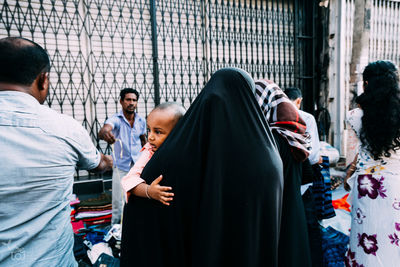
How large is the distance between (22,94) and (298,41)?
22.0ft

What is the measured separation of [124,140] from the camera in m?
3.94

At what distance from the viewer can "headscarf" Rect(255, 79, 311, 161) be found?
1315mm

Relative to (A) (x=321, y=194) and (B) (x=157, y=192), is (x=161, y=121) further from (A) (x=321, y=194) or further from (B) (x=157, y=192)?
(A) (x=321, y=194)

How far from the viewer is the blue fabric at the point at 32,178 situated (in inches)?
44.7

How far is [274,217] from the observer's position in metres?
1.12

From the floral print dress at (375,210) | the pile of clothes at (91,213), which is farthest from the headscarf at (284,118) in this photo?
the pile of clothes at (91,213)

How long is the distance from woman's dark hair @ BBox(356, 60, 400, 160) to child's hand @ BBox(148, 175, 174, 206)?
1.60 m

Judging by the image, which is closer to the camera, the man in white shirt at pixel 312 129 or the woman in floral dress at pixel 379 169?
the woman in floral dress at pixel 379 169

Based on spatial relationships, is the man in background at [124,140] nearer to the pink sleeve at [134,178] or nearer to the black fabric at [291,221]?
the pink sleeve at [134,178]

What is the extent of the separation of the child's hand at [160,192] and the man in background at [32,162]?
1.52 feet

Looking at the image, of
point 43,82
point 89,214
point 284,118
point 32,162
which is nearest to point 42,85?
point 43,82

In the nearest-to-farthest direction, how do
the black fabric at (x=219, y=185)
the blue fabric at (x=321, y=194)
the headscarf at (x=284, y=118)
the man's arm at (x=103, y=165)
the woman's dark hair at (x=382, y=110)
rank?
the black fabric at (x=219, y=185)
the headscarf at (x=284, y=118)
the man's arm at (x=103, y=165)
the woman's dark hair at (x=382, y=110)
the blue fabric at (x=321, y=194)

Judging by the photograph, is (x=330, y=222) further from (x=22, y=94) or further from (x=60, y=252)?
(x=22, y=94)

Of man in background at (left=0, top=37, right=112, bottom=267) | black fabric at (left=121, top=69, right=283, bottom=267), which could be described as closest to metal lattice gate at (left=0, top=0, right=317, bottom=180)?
man in background at (left=0, top=37, right=112, bottom=267)
